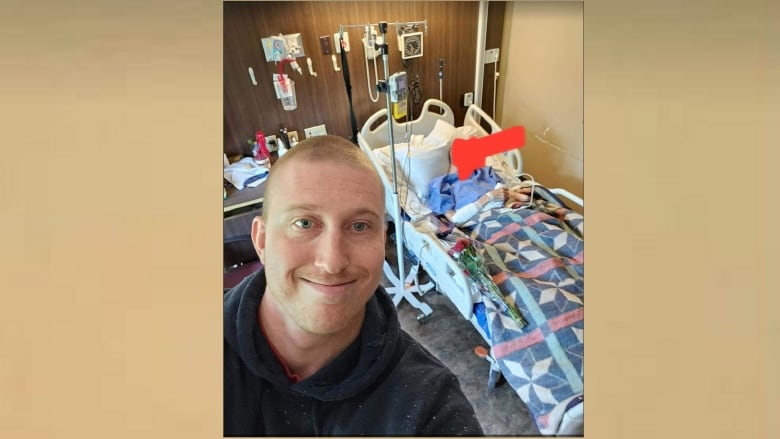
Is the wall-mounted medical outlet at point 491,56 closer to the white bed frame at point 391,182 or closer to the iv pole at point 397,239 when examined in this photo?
the white bed frame at point 391,182

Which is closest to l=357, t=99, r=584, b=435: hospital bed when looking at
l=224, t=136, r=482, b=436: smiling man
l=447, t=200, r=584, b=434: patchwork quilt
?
l=447, t=200, r=584, b=434: patchwork quilt

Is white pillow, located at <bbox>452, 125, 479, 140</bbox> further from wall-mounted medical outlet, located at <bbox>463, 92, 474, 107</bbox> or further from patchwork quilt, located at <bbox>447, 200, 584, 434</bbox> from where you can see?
patchwork quilt, located at <bbox>447, 200, 584, 434</bbox>

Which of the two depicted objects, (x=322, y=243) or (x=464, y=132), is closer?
(x=322, y=243)

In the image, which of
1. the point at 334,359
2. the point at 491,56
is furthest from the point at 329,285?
the point at 491,56

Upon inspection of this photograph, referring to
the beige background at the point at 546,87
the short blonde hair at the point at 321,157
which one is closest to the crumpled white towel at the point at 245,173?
the short blonde hair at the point at 321,157

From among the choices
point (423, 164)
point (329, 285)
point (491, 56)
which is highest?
point (491, 56)

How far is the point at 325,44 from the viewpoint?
0.81 metres

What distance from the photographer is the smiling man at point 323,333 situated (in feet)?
2.42

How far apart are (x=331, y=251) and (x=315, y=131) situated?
0.31 m
